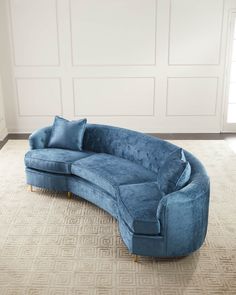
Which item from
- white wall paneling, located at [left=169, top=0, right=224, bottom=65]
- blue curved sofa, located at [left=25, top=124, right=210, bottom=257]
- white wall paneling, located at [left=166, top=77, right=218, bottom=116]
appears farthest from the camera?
A: white wall paneling, located at [left=166, top=77, right=218, bottom=116]

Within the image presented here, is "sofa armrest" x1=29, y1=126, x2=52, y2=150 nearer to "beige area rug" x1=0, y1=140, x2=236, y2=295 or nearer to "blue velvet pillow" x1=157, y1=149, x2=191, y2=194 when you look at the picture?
"beige area rug" x1=0, y1=140, x2=236, y2=295

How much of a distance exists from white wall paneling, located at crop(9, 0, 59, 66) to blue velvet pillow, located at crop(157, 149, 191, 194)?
3923 mm

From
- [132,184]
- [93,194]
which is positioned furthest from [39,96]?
[132,184]

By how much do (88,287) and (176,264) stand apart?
0.78 m

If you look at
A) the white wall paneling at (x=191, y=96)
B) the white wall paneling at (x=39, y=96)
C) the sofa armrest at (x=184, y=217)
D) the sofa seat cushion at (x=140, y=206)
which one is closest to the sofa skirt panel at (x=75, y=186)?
the sofa seat cushion at (x=140, y=206)

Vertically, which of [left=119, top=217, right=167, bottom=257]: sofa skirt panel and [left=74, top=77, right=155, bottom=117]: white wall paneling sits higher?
[left=74, top=77, right=155, bottom=117]: white wall paneling

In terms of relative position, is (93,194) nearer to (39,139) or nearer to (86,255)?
(86,255)

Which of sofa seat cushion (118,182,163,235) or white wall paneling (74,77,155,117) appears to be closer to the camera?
sofa seat cushion (118,182,163,235)

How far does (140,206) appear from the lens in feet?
10.5

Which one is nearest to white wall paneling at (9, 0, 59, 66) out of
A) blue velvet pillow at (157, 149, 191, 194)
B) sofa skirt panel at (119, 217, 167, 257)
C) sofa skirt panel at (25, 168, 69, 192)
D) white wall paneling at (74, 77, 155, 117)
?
white wall paneling at (74, 77, 155, 117)

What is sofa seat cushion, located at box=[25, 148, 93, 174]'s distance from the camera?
14.0 ft

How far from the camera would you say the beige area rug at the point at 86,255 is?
2.93 meters

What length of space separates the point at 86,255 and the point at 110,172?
942 millimetres

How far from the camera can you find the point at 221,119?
22.6 ft
